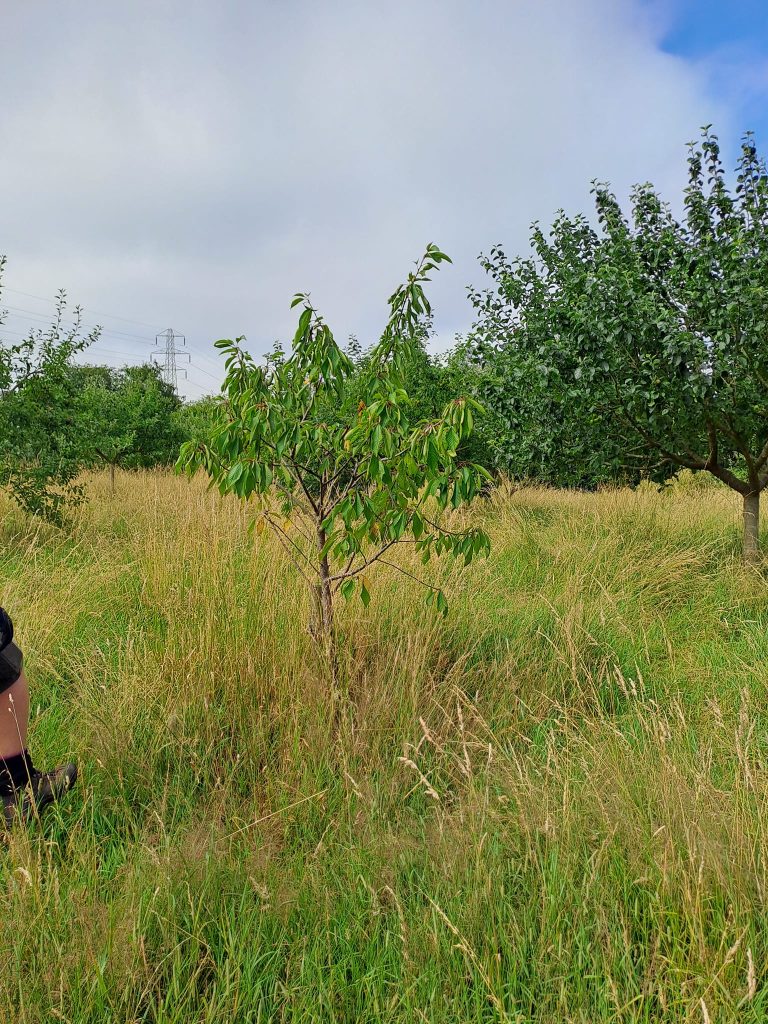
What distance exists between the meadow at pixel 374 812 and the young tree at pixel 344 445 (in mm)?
543

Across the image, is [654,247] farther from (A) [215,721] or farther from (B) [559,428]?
(A) [215,721]

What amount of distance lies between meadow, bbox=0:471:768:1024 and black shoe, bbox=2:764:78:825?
78mm

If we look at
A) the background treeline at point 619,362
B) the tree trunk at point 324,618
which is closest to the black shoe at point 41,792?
the tree trunk at point 324,618

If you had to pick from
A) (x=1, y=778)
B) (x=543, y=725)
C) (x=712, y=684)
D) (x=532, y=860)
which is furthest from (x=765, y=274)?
(x=1, y=778)

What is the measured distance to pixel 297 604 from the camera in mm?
3867

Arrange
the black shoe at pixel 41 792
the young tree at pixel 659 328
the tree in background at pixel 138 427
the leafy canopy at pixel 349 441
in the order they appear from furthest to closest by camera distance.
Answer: the tree in background at pixel 138 427, the young tree at pixel 659 328, the leafy canopy at pixel 349 441, the black shoe at pixel 41 792

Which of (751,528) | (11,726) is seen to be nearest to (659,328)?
(751,528)

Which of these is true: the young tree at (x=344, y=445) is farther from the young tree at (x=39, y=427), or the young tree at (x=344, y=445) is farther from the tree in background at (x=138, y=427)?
the tree in background at (x=138, y=427)

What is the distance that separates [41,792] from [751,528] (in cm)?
651

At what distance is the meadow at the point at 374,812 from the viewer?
1.64 meters

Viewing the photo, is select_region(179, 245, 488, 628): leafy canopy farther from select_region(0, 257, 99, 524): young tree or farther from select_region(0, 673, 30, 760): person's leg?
select_region(0, 257, 99, 524): young tree

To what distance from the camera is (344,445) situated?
3.01 metres

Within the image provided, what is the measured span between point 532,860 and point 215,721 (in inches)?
60.2

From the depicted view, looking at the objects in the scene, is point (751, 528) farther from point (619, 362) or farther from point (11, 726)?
point (11, 726)
